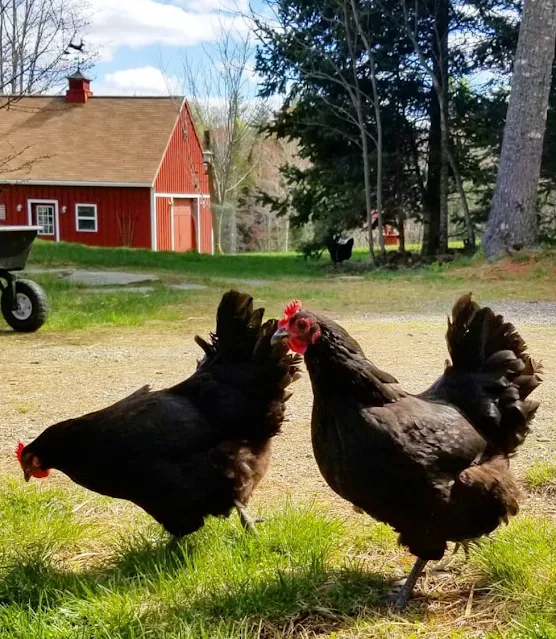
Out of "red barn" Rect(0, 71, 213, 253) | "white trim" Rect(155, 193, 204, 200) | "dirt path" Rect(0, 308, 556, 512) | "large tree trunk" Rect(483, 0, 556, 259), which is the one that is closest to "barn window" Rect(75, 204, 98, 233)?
"red barn" Rect(0, 71, 213, 253)

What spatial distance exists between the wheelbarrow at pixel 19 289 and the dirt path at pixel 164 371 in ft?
0.62

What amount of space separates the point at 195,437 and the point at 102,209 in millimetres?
31628

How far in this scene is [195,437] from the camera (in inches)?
141

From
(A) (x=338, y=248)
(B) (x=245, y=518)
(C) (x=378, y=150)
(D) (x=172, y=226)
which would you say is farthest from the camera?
(D) (x=172, y=226)

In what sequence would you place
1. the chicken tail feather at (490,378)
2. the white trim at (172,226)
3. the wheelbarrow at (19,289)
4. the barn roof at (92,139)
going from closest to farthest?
the chicken tail feather at (490,378)
the wheelbarrow at (19,289)
the barn roof at (92,139)
the white trim at (172,226)

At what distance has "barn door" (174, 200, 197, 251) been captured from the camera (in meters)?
36.3

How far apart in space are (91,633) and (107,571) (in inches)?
23.8

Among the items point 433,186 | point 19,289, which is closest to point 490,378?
point 19,289

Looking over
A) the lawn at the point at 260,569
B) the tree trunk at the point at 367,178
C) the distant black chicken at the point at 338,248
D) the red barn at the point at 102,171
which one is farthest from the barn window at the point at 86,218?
the lawn at the point at 260,569

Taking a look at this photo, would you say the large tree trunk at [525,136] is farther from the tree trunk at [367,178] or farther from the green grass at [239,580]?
the green grass at [239,580]

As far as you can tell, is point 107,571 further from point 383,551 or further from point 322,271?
point 322,271

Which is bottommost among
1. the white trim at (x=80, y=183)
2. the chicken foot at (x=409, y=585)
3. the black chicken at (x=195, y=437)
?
the chicken foot at (x=409, y=585)

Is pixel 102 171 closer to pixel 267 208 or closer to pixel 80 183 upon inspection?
pixel 80 183

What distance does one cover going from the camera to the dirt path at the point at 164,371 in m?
4.79
